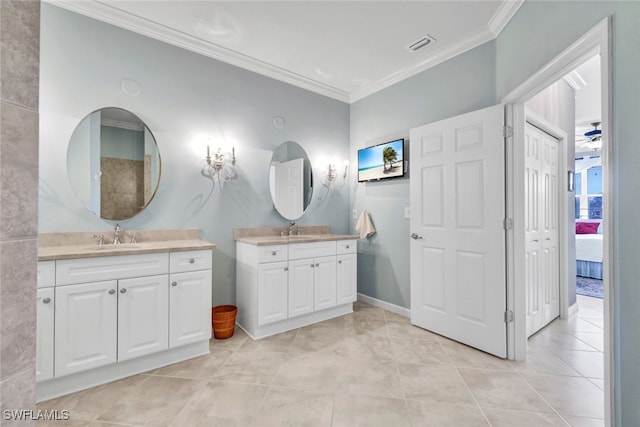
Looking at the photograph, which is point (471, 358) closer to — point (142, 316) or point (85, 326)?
point (142, 316)

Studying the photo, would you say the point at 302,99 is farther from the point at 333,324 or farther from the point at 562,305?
the point at 562,305

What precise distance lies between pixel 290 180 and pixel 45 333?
2351 millimetres

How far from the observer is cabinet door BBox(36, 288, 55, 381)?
1613mm

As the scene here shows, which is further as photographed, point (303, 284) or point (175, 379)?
point (303, 284)

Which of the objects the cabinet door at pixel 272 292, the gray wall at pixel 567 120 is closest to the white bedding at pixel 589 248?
the gray wall at pixel 567 120

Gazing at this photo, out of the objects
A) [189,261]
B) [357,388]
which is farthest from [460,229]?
[189,261]

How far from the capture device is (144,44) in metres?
2.41

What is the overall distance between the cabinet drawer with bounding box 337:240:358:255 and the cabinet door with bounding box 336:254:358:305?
5 cm

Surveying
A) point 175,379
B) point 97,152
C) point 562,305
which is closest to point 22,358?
point 175,379

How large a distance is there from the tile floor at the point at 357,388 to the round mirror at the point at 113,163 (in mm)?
1348

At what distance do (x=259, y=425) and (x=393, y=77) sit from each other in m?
3.46

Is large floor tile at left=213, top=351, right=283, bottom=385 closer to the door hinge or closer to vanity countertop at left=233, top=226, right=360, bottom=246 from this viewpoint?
vanity countertop at left=233, top=226, right=360, bottom=246

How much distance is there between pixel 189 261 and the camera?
215 centimetres

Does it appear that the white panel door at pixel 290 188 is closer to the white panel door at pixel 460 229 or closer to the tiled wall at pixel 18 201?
the white panel door at pixel 460 229
